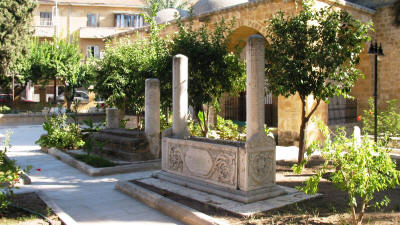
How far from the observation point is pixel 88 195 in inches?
258

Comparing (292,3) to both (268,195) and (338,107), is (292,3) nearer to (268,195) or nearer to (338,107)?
(338,107)

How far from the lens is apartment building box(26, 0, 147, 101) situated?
34.2 metres

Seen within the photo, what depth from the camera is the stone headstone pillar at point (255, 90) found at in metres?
5.66

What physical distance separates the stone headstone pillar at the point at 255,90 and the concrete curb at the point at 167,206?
4.68ft

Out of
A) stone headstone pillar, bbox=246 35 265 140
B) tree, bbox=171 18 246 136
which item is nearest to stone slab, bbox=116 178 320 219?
stone headstone pillar, bbox=246 35 265 140

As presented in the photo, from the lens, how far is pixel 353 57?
25.9 feet

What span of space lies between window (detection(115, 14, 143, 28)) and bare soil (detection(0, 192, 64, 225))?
3189 centimetres

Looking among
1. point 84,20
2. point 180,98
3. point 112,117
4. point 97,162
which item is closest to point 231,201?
point 180,98

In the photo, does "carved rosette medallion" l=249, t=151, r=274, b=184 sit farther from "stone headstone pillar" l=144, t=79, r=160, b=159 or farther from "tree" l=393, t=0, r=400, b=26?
"tree" l=393, t=0, r=400, b=26

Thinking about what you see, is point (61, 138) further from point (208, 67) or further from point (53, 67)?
point (53, 67)

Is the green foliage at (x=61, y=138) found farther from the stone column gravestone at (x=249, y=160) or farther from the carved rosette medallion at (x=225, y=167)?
the carved rosette medallion at (x=225, y=167)

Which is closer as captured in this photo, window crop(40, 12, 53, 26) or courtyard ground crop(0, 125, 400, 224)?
courtyard ground crop(0, 125, 400, 224)

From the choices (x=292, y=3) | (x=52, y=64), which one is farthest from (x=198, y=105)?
(x=52, y=64)

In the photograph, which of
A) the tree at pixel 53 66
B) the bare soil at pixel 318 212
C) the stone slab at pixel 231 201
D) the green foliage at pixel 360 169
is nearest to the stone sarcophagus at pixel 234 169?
the stone slab at pixel 231 201
